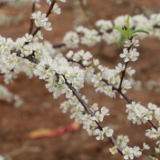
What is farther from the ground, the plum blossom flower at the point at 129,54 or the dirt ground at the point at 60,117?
the dirt ground at the point at 60,117

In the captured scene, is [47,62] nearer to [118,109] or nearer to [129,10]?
[118,109]

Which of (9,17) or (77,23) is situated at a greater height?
(9,17)

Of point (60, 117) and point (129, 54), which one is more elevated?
point (60, 117)

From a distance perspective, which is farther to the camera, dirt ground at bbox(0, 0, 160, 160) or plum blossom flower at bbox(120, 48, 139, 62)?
dirt ground at bbox(0, 0, 160, 160)

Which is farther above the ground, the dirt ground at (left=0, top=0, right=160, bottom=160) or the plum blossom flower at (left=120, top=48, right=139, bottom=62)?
the dirt ground at (left=0, top=0, right=160, bottom=160)

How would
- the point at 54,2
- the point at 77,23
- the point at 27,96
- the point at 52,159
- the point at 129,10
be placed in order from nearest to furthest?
the point at 54,2 < the point at 52,159 < the point at 27,96 < the point at 77,23 < the point at 129,10

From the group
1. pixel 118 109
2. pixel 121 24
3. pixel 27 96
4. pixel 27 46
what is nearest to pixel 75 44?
pixel 121 24

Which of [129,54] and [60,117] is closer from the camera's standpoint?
[129,54]

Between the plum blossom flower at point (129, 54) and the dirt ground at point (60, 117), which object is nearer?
the plum blossom flower at point (129, 54)

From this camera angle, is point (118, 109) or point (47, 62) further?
point (118, 109)

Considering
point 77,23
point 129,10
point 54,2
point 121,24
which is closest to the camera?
point 54,2

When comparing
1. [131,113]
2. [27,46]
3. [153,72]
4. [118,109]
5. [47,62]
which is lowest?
[131,113]
